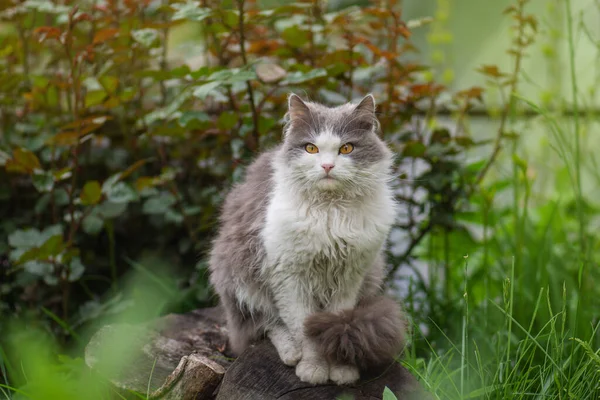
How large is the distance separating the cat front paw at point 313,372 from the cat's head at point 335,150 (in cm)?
51

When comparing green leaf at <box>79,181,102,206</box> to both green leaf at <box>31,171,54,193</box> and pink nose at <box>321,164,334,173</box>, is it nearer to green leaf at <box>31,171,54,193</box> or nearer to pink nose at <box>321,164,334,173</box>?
green leaf at <box>31,171,54,193</box>

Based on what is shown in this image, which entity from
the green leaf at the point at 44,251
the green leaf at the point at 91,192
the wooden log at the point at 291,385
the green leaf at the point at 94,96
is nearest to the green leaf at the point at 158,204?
the green leaf at the point at 91,192

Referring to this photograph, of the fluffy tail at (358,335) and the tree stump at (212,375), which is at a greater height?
the fluffy tail at (358,335)

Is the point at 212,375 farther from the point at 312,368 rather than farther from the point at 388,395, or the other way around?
the point at 388,395

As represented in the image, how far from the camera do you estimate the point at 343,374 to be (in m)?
1.65

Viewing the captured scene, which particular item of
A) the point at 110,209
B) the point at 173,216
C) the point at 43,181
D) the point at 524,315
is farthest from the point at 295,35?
the point at 524,315

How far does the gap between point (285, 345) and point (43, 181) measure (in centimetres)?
133

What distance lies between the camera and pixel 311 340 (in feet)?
5.56

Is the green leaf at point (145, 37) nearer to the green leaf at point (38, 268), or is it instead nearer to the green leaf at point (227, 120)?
the green leaf at point (227, 120)

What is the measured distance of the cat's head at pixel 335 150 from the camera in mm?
1741

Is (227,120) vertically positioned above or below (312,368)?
above

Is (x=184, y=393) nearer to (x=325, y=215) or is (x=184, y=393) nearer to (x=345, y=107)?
(x=325, y=215)

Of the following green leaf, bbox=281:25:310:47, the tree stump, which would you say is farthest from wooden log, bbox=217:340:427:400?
Result: green leaf, bbox=281:25:310:47

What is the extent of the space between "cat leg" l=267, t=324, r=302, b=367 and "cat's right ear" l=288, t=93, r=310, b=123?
670mm
